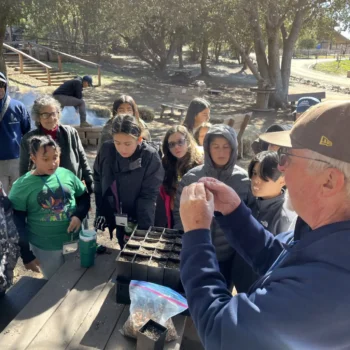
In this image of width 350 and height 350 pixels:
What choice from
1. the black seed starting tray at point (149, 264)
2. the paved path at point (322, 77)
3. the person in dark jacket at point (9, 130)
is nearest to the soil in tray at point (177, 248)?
the black seed starting tray at point (149, 264)

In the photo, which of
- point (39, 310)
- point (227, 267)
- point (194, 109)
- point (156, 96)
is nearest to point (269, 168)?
point (227, 267)

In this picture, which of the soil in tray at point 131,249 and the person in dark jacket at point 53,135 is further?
the person in dark jacket at point 53,135

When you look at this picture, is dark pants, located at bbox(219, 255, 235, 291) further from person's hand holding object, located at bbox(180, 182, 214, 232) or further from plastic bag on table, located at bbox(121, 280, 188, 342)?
person's hand holding object, located at bbox(180, 182, 214, 232)

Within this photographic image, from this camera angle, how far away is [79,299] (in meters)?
2.07

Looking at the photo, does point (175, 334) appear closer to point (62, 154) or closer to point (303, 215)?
point (303, 215)

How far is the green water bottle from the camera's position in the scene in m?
2.32

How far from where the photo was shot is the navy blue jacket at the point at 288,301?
36.4 inches

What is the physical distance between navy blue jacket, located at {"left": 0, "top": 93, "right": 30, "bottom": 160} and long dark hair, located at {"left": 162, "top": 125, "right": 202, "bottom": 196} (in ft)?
5.60

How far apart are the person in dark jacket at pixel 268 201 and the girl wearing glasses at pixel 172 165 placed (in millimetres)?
989

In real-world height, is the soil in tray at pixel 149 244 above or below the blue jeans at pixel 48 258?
above

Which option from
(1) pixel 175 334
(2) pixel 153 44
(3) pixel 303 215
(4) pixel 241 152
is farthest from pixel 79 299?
(2) pixel 153 44

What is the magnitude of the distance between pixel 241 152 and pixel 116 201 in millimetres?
5220

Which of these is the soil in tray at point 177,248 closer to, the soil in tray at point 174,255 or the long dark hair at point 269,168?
the soil in tray at point 174,255

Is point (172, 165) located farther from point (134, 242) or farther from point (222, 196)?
point (222, 196)
